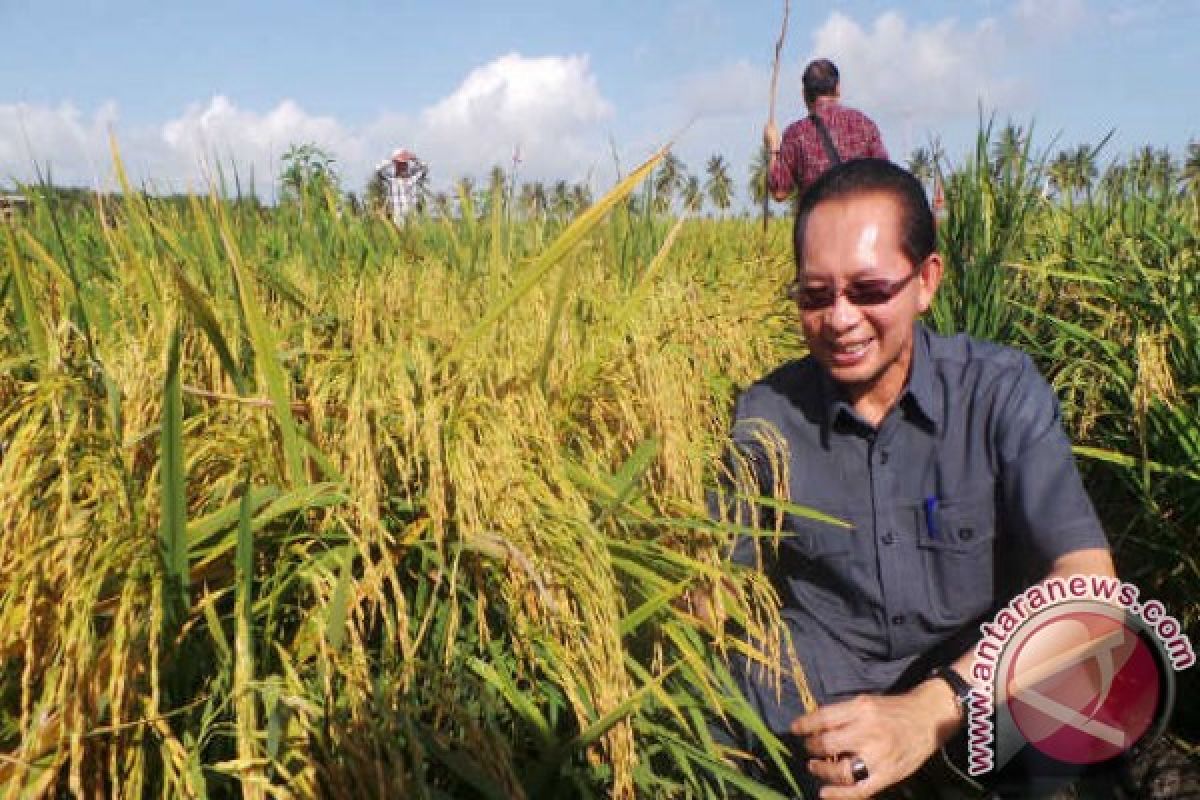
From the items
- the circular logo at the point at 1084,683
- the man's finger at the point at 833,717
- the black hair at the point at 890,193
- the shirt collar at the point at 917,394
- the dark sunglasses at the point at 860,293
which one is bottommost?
the circular logo at the point at 1084,683

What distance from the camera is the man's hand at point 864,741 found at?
1.36 meters

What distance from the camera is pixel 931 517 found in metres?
1.67

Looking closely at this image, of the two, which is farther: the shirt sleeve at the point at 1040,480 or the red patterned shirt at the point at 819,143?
the red patterned shirt at the point at 819,143

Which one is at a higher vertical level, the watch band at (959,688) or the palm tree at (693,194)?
the palm tree at (693,194)

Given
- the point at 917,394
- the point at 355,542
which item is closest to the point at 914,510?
the point at 917,394

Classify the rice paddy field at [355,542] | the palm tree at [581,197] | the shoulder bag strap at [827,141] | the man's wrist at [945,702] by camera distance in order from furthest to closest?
the shoulder bag strap at [827,141]
the palm tree at [581,197]
the man's wrist at [945,702]
the rice paddy field at [355,542]

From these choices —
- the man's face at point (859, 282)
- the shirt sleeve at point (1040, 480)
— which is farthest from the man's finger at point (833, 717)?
the man's face at point (859, 282)

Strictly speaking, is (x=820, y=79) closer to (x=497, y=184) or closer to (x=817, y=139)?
(x=817, y=139)

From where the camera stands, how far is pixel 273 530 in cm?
121

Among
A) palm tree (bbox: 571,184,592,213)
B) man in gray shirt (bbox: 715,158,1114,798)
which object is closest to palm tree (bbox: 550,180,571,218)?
palm tree (bbox: 571,184,592,213)

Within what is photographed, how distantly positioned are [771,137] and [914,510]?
2678 millimetres

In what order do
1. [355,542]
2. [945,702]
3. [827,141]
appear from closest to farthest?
[355,542] → [945,702] → [827,141]

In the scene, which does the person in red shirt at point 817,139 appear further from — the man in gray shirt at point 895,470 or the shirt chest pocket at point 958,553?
the shirt chest pocket at point 958,553

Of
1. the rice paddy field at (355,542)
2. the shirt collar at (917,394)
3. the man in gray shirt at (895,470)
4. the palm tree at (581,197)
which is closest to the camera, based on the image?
the rice paddy field at (355,542)
